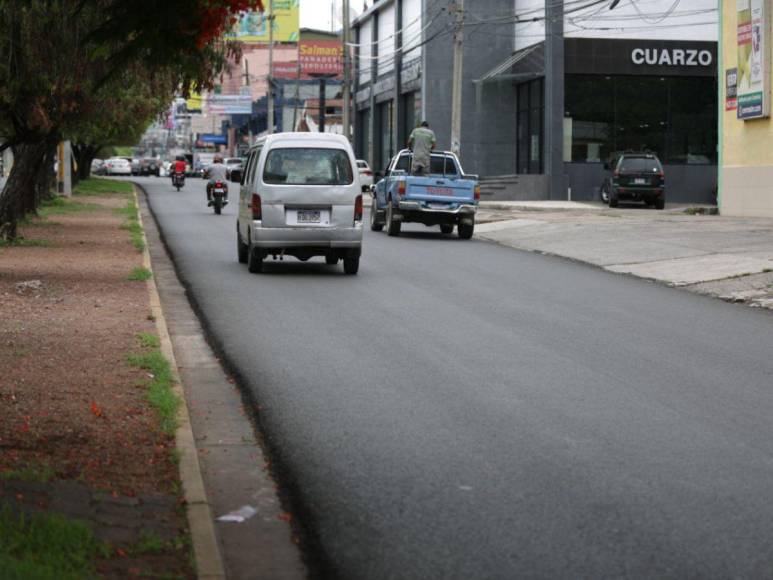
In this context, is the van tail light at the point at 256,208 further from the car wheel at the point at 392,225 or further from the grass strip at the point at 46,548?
the grass strip at the point at 46,548

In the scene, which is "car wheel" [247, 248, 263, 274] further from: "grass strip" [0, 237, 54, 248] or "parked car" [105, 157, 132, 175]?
"parked car" [105, 157, 132, 175]

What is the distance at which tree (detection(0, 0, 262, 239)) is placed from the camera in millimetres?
8328

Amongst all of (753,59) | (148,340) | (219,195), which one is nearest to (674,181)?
(753,59)

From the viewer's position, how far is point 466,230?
97.6 ft

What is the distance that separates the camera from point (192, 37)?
8.46m

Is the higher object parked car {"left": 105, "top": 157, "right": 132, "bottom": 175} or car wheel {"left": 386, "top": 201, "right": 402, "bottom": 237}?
parked car {"left": 105, "top": 157, "right": 132, "bottom": 175}

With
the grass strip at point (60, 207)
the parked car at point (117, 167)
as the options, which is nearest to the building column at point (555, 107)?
the grass strip at point (60, 207)

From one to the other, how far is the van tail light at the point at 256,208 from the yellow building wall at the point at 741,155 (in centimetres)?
1852

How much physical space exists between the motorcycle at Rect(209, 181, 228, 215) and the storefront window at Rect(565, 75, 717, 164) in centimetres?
1817

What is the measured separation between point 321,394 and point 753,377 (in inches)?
141

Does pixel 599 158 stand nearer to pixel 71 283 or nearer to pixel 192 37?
pixel 71 283

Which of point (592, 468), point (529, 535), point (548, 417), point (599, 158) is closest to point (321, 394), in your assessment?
point (548, 417)

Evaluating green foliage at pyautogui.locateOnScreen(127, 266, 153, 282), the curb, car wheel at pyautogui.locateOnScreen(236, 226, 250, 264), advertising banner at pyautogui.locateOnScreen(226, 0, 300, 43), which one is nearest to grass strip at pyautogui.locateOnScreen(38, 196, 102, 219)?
car wheel at pyautogui.locateOnScreen(236, 226, 250, 264)

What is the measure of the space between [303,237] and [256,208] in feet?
2.68
